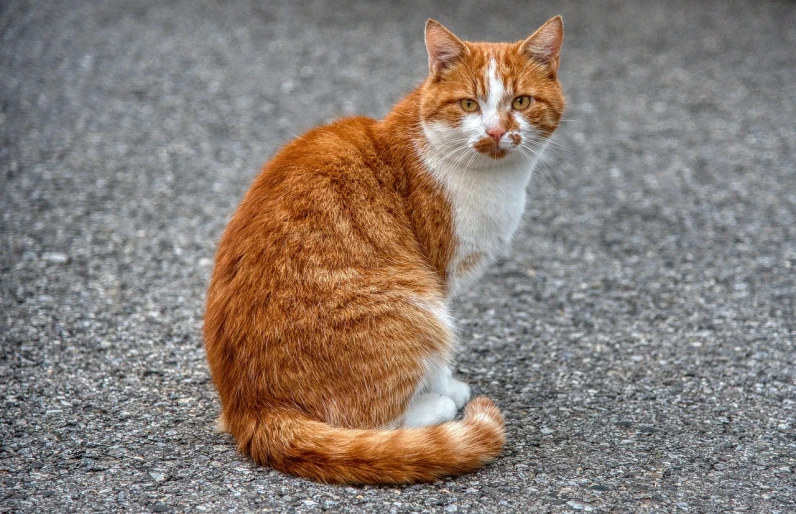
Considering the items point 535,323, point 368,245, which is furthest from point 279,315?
point 535,323

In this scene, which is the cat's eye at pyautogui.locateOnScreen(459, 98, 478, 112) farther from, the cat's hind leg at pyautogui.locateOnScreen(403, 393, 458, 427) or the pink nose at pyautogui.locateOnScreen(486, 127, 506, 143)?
the cat's hind leg at pyautogui.locateOnScreen(403, 393, 458, 427)

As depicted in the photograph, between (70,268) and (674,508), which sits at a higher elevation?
(674,508)

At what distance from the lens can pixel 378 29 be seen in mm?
8664

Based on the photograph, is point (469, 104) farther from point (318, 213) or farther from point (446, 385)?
point (446, 385)

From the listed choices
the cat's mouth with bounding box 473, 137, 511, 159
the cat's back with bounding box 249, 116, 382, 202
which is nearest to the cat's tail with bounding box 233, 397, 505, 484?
the cat's back with bounding box 249, 116, 382, 202

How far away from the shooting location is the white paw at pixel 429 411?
310cm

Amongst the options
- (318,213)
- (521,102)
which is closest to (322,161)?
(318,213)

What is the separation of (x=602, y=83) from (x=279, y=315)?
545 cm

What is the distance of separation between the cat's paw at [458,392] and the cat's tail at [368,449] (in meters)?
0.50

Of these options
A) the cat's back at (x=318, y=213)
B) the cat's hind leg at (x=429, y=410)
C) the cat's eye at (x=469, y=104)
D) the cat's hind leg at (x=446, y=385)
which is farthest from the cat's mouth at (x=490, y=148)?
the cat's hind leg at (x=429, y=410)

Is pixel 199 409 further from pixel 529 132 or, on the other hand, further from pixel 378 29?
pixel 378 29

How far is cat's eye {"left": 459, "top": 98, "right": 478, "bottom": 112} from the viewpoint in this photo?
3.21 m

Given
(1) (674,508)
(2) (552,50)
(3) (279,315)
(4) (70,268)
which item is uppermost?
(2) (552,50)

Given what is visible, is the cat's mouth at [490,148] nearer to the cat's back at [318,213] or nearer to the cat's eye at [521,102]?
the cat's eye at [521,102]
